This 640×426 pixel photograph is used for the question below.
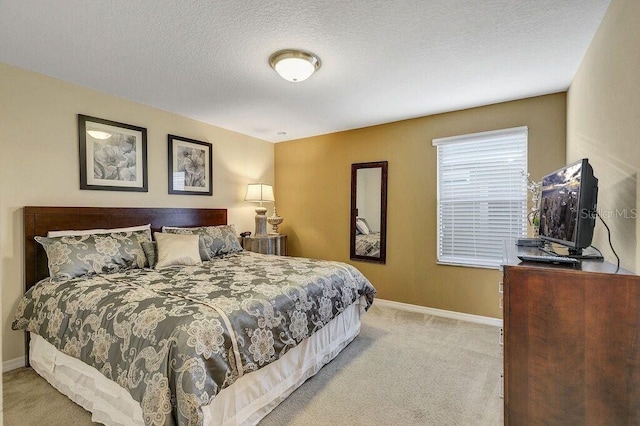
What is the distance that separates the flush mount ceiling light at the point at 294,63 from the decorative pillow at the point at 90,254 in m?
2.03

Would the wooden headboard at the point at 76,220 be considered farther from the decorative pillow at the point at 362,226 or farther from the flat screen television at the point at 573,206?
the flat screen television at the point at 573,206

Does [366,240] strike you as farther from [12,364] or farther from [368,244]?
[12,364]

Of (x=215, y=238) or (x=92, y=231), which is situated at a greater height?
(x=92, y=231)

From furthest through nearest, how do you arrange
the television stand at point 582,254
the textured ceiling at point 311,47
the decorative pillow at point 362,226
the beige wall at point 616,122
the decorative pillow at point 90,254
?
the decorative pillow at point 362,226, the decorative pillow at point 90,254, the textured ceiling at point 311,47, the television stand at point 582,254, the beige wall at point 616,122

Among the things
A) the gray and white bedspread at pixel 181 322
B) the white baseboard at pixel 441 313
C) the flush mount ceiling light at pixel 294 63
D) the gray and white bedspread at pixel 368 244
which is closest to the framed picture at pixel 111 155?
the gray and white bedspread at pixel 181 322

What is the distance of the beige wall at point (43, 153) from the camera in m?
2.60

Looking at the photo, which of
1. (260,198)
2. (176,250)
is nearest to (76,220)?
(176,250)

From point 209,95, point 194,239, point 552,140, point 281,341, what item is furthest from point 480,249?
point 209,95

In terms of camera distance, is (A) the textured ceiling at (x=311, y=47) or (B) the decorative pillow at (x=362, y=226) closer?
(A) the textured ceiling at (x=311, y=47)

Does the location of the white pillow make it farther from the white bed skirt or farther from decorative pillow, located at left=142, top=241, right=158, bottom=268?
the white bed skirt

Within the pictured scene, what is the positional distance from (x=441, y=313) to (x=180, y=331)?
307cm

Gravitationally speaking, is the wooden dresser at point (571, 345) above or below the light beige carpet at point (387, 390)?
above

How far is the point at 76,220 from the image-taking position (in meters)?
2.93

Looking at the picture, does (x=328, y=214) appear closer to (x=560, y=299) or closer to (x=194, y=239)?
(x=194, y=239)
